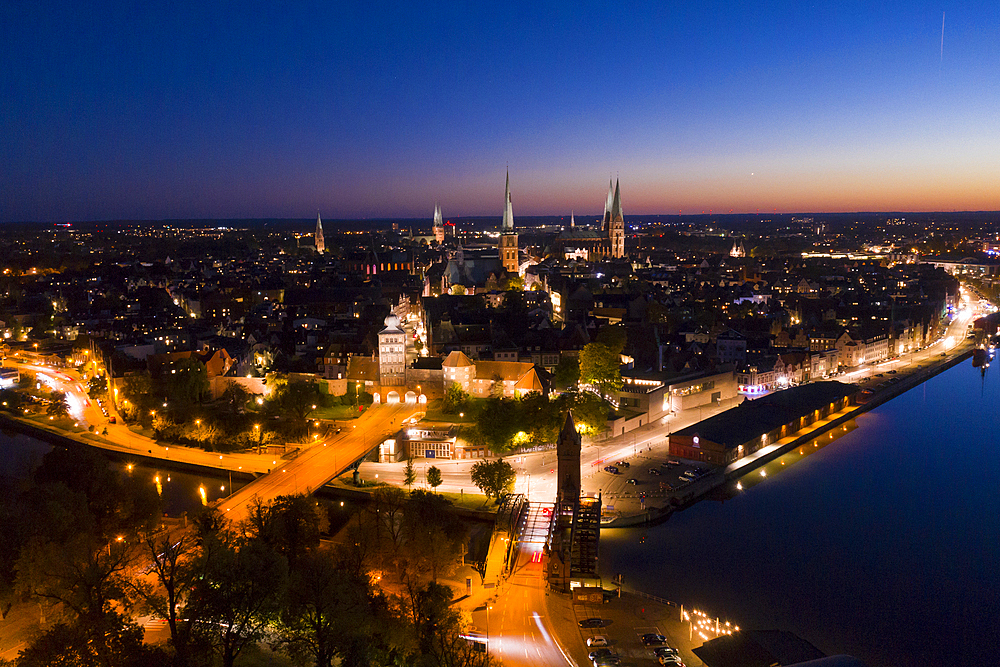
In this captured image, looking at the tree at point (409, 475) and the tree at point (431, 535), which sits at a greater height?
the tree at point (431, 535)

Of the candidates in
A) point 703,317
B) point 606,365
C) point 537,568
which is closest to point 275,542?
point 537,568

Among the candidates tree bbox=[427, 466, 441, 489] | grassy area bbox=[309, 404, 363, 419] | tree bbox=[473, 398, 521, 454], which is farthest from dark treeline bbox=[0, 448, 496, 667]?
grassy area bbox=[309, 404, 363, 419]

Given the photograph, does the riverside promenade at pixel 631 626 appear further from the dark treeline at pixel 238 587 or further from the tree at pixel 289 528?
the tree at pixel 289 528

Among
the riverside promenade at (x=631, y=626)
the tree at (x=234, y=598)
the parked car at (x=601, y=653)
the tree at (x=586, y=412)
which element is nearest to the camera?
the tree at (x=234, y=598)

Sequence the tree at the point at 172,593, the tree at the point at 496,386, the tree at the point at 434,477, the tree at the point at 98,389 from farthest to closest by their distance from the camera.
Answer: the tree at the point at 98,389 → the tree at the point at 496,386 → the tree at the point at 434,477 → the tree at the point at 172,593

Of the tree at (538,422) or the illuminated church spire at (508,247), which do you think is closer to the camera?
the tree at (538,422)

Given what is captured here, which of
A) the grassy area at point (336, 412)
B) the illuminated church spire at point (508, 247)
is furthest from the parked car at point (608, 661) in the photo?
the illuminated church spire at point (508, 247)

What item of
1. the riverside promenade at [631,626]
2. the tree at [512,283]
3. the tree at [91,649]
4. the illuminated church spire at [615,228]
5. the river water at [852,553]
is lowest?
the river water at [852,553]

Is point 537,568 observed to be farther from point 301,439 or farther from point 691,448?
point 301,439
